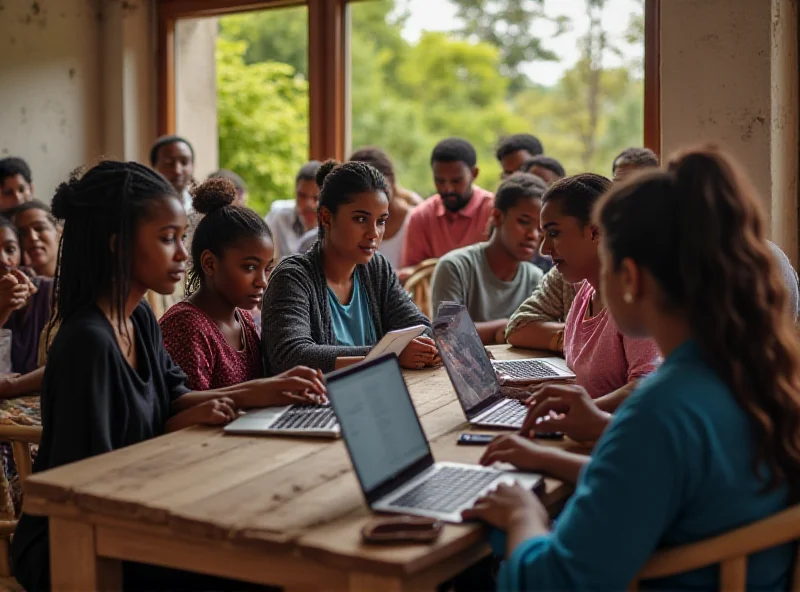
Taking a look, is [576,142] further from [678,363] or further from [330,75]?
[678,363]

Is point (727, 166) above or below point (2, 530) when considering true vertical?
above

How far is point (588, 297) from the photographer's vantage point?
2393 millimetres

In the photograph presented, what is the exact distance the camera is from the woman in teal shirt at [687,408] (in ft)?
4.00

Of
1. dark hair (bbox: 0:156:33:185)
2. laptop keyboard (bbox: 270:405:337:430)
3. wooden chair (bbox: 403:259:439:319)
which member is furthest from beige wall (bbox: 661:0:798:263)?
dark hair (bbox: 0:156:33:185)

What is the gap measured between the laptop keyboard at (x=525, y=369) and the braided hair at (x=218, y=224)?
0.68m

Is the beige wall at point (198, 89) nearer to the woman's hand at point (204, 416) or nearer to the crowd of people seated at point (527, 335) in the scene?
the crowd of people seated at point (527, 335)

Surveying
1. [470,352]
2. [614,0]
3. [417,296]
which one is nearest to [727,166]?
[470,352]

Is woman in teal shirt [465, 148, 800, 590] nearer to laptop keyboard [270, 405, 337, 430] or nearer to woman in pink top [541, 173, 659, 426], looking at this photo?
laptop keyboard [270, 405, 337, 430]

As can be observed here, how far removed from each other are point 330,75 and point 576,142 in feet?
4.34

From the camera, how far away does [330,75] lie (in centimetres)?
525

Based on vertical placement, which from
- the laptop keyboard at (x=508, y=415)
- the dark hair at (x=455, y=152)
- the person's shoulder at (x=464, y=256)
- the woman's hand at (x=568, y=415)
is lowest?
the laptop keyboard at (x=508, y=415)

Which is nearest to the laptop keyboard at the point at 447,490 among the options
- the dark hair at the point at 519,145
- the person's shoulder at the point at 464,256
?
the person's shoulder at the point at 464,256

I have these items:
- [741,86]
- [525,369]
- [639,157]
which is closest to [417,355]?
[525,369]

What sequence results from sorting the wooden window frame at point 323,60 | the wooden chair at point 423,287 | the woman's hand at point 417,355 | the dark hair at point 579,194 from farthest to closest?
the wooden window frame at point 323,60
the wooden chair at point 423,287
the woman's hand at point 417,355
the dark hair at point 579,194
